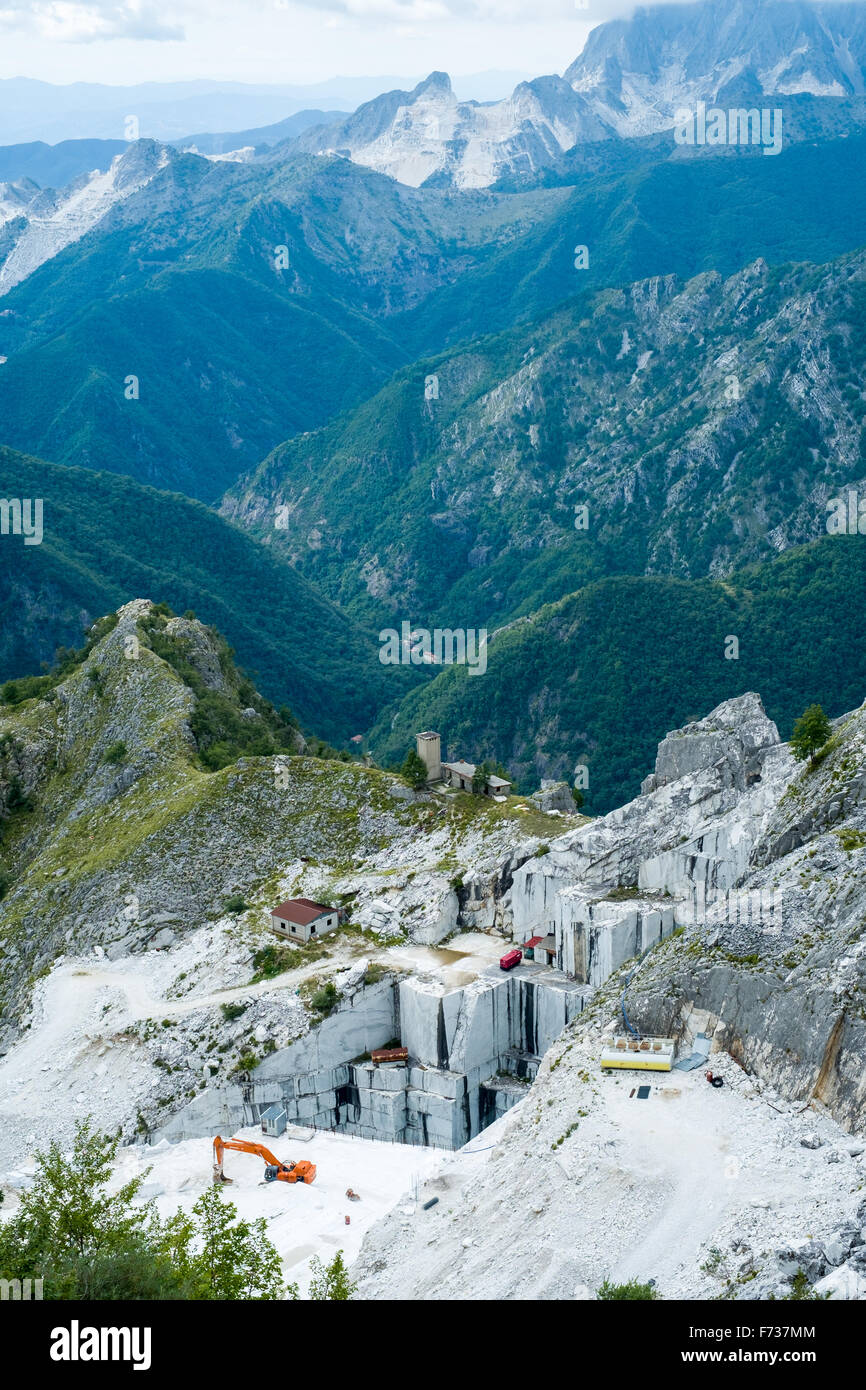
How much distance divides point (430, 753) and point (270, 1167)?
114ft

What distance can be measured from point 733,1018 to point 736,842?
669 inches

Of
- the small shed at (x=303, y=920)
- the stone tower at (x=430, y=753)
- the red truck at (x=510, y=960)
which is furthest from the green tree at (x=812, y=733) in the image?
the small shed at (x=303, y=920)

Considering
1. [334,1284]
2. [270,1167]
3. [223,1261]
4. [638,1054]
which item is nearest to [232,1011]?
[270,1167]

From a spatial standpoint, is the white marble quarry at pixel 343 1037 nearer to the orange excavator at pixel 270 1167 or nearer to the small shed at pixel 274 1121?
the small shed at pixel 274 1121

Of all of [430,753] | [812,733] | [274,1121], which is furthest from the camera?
[430,753]

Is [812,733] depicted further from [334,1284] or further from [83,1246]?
[83,1246]

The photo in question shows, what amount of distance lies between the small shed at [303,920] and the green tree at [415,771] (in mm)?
12647

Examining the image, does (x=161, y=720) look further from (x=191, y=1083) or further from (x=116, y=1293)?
(x=116, y=1293)

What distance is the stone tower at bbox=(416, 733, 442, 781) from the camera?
329 ft

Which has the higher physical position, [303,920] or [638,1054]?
[303,920]

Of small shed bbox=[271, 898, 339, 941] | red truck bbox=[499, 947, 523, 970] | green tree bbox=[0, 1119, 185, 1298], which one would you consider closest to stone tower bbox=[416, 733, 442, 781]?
small shed bbox=[271, 898, 339, 941]

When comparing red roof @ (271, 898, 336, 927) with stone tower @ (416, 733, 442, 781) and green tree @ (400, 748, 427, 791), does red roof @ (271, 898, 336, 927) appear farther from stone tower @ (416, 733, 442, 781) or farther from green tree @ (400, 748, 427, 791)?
stone tower @ (416, 733, 442, 781)

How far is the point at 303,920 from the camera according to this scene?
9025 centimetres

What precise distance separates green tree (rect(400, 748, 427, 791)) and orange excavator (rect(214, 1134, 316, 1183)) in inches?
1233
